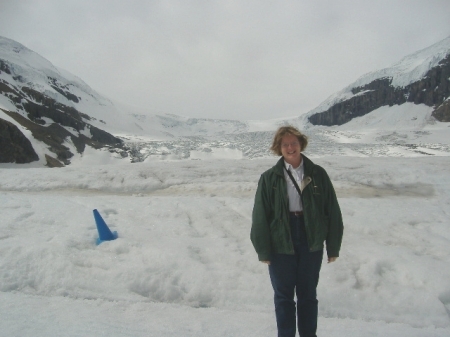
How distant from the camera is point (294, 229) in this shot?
2666 mm

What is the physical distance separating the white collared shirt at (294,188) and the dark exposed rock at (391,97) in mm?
126347

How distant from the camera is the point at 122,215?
6.73m

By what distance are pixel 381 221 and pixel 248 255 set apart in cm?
341

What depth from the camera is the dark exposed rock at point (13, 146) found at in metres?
35.5

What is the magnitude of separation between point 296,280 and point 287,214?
63 centimetres

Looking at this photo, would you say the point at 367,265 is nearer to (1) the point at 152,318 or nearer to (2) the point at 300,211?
(2) the point at 300,211

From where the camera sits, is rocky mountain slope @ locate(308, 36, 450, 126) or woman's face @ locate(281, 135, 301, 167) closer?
woman's face @ locate(281, 135, 301, 167)

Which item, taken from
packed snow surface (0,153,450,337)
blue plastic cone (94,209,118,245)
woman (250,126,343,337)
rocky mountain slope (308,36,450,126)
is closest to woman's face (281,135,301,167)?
woman (250,126,343,337)

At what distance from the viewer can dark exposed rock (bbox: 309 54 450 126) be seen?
114 metres

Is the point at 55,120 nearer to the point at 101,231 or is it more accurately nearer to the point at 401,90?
the point at 101,231

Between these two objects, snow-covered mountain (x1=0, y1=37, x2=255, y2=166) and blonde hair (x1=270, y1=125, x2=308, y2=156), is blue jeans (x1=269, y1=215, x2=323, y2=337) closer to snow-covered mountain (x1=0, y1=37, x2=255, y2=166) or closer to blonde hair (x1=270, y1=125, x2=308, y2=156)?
blonde hair (x1=270, y1=125, x2=308, y2=156)

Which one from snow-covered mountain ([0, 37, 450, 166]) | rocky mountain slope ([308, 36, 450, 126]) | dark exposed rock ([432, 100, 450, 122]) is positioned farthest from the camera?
rocky mountain slope ([308, 36, 450, 126])

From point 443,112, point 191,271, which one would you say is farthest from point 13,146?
point 443,112

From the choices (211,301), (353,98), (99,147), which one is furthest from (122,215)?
(353,98)
